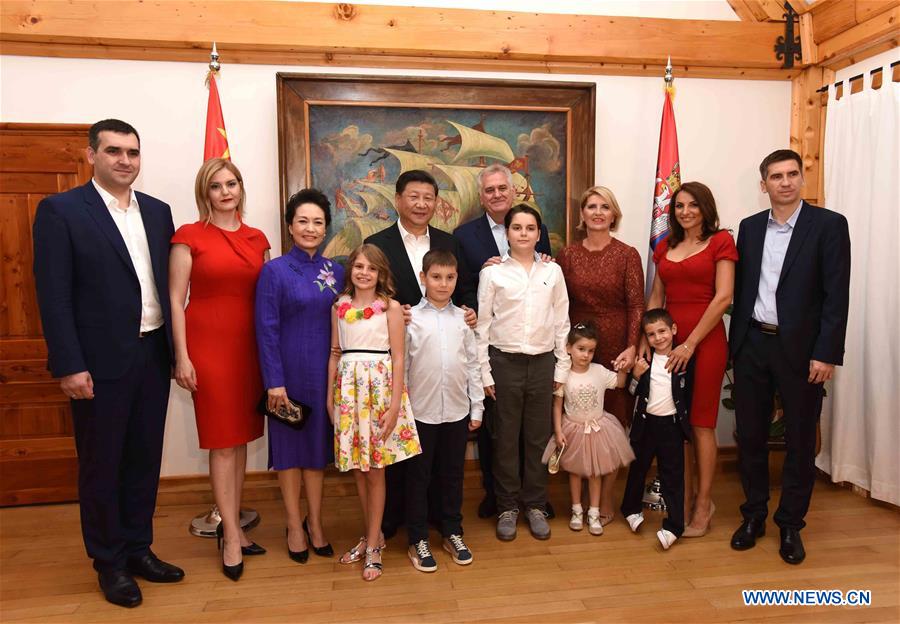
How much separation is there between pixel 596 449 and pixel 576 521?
404 millimetres

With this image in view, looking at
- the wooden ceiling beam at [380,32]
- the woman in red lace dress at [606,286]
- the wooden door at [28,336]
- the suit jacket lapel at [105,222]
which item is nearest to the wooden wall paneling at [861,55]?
the wooden ceiling beam at [380,32]

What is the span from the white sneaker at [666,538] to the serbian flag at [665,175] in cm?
140

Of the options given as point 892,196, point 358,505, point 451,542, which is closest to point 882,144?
point 892,196

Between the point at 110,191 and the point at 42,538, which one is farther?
the point at 42,538

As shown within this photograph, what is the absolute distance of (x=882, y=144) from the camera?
335cm

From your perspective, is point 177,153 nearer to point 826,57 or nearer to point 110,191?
point 110,191

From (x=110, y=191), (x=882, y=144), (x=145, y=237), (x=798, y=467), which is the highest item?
(x=882, y=144)

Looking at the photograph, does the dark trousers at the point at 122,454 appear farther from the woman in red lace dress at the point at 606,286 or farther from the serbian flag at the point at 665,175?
the serbian flag at the point at 665,175

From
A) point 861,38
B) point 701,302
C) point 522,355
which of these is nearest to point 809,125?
point 861,38

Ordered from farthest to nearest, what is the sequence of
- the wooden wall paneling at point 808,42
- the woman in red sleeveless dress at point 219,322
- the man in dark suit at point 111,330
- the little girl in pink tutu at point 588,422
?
the wooden wall paneling at point 808,42, the little girl in pink tutu at point 588,422, the woman in red sleeveless dress at point 219,322, the man in dark suit at point 111,330

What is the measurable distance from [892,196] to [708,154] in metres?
1.08

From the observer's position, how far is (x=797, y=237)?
8.85ft

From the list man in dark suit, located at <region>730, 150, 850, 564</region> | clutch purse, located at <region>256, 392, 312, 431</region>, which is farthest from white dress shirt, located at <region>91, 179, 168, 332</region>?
man in dark suit, located at <region>730, 150, 850, 564</region>

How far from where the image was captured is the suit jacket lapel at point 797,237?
106 inches
